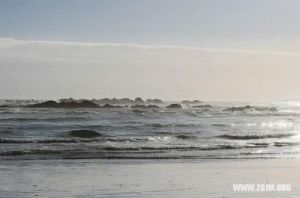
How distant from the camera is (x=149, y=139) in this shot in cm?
3234

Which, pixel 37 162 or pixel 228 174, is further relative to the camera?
pixel 37 162

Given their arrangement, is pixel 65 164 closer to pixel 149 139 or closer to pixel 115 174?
pixel 115 174

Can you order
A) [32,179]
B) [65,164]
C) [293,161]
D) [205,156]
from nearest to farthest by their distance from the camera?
[32,179] → [65,164] → [293,161] → [205,156]

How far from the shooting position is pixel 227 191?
14.1 meters

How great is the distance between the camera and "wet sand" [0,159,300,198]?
13.8 meters

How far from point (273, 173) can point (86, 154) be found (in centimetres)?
877

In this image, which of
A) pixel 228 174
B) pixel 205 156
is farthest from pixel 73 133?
pixel 228 174

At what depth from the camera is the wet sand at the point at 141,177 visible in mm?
13766

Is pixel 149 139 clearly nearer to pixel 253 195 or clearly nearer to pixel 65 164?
pixel 65 164

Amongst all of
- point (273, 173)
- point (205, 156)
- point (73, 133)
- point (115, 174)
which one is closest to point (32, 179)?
point (115, 174)

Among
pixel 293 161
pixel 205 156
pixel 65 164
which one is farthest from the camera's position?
pixel 205 156

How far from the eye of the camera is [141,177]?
16.4m

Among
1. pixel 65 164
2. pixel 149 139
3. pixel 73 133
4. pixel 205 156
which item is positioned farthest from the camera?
pixel 73 133

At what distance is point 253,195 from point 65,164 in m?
8.18
